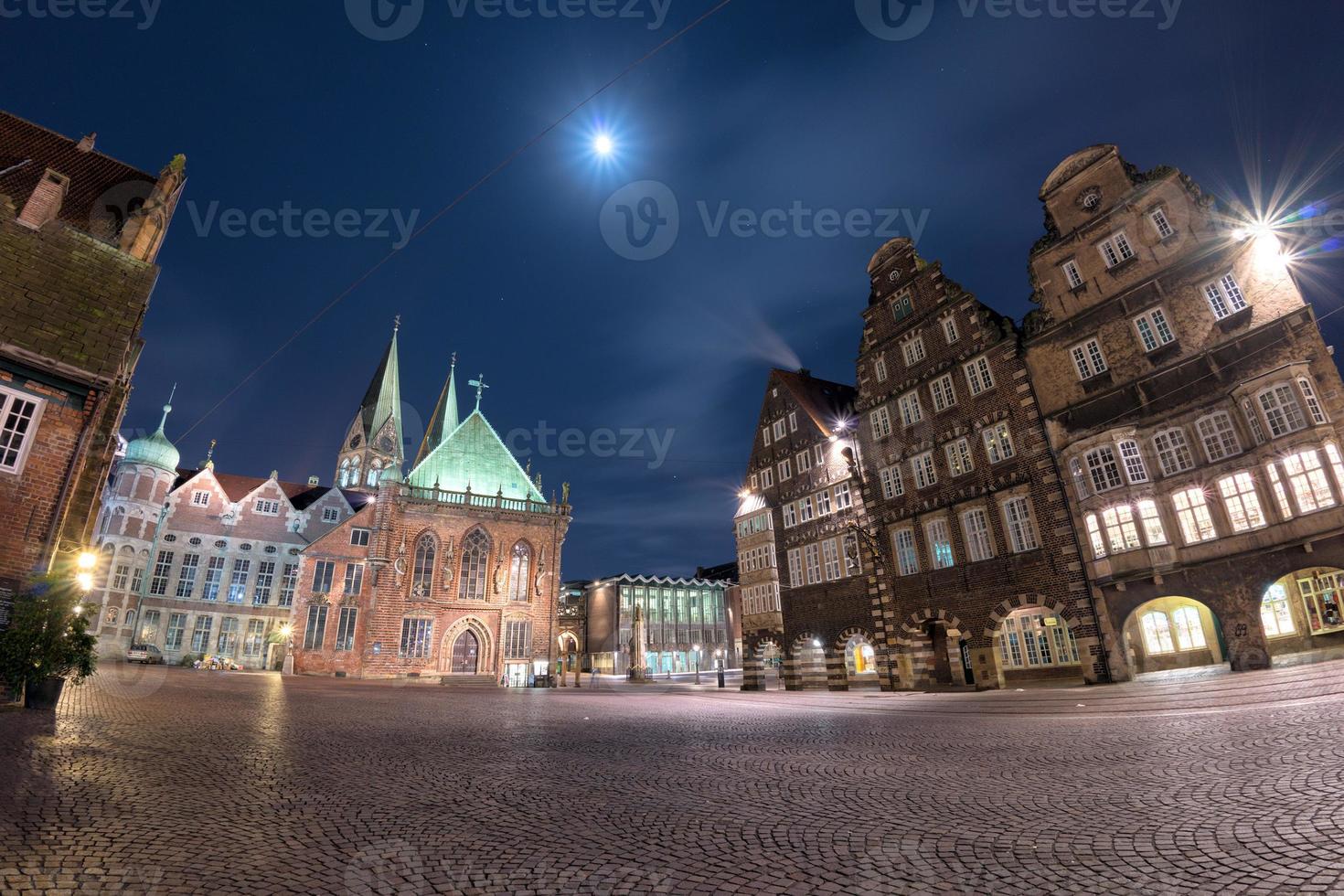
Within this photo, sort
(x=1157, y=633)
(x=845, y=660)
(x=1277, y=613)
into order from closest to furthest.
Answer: (x=1277, y=613) < (x=1157, y=633) < (x=845, y=660)

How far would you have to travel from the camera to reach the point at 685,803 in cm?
533

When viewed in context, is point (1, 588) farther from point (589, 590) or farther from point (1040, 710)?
point (589, 590)

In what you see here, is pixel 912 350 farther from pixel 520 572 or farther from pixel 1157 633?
pixel 520 572

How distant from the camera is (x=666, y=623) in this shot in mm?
71500

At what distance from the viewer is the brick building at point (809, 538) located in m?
27.7

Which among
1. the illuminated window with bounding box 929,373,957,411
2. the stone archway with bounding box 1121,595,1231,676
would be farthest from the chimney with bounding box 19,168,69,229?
the stone archway with bounding box 1121,595,1231,676

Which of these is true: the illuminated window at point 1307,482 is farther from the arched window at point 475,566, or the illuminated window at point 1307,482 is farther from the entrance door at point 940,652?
the arched window at point 475,566

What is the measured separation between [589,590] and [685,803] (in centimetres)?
7619

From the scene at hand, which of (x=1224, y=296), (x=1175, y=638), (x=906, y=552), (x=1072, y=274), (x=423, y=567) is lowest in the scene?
(x=1175, y=638)

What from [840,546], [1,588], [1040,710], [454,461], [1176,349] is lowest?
[1040,710]

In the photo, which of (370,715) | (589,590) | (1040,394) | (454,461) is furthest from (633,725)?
(589,590)

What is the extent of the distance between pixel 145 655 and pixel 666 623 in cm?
4717

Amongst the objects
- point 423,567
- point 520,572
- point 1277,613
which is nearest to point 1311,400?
point 1277,613

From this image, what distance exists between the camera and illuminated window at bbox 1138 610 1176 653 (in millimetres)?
24750
